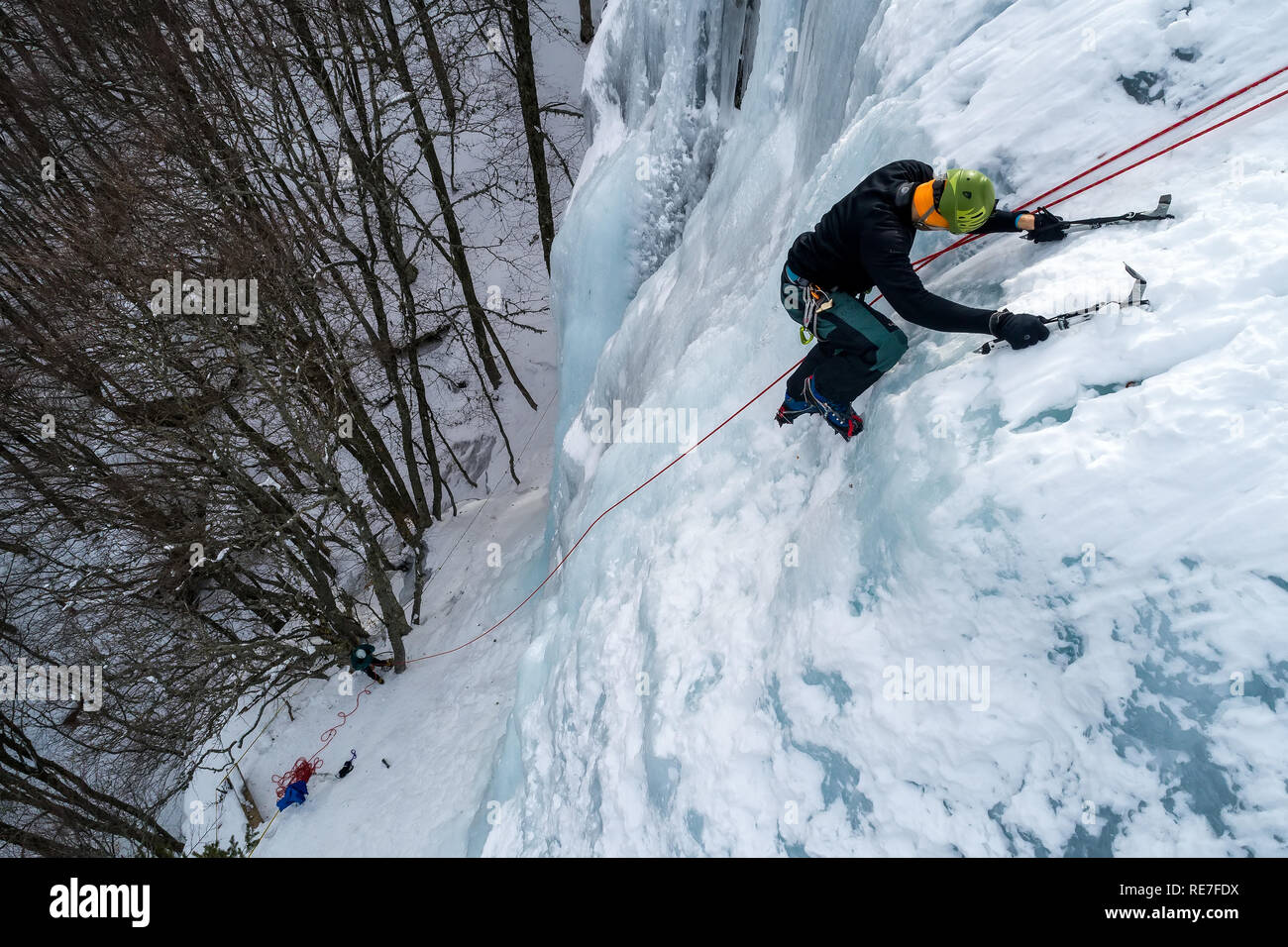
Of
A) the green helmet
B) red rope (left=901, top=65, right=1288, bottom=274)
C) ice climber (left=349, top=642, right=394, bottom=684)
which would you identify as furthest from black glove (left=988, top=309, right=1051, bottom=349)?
ice climber (left=349, top=642, right=394, bottom=684)

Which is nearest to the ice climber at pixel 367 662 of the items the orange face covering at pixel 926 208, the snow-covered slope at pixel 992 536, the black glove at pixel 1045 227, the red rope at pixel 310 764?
the red rope at pixel 310 764

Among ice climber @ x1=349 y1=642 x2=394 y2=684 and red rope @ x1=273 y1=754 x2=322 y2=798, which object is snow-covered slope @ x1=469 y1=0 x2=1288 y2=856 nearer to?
red rope @ x1=273 y1=754 x2=322 y2=798

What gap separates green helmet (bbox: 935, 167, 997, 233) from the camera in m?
2.70

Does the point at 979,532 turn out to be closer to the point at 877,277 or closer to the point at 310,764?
the point at 877,277

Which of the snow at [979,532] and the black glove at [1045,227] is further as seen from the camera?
the black glove at [1045,227]

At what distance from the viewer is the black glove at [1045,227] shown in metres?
2.94

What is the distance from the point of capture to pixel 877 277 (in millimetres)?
2961

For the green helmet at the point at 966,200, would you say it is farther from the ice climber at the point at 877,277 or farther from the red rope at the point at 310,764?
the red rope at the point at 310,764

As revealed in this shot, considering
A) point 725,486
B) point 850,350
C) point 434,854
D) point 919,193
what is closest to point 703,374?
point 725,486

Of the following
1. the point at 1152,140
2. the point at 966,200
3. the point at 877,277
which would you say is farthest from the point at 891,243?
the point at 1152,140

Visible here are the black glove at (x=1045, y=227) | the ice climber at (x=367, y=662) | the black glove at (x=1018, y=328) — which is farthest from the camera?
the ice climber at (x=367, y=662)

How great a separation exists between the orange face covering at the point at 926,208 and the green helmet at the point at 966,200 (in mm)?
34

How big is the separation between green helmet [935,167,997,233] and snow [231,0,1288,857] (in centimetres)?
41

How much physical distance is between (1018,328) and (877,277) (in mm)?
630
